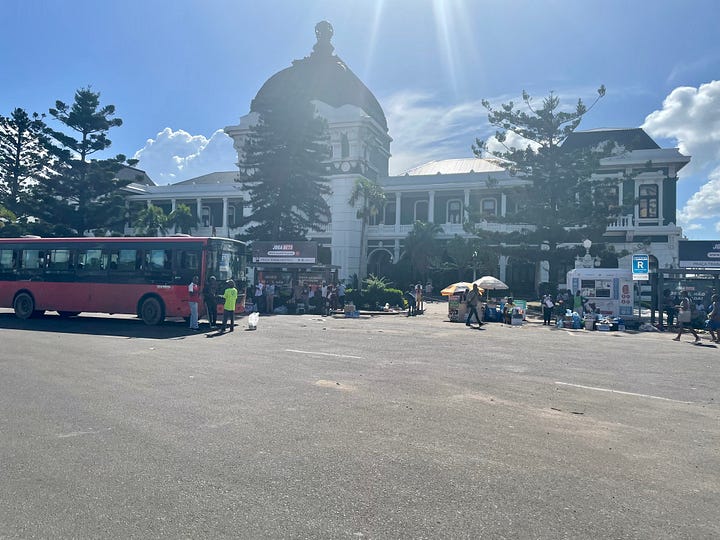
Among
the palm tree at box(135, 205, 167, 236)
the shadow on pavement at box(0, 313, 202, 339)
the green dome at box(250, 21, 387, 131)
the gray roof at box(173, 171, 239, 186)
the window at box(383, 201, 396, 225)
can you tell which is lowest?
the shadow on pavement at box(0, 313, 202, 339)

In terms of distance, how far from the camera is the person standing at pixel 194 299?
1686 cm

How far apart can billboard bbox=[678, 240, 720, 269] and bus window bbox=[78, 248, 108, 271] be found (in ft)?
81.2

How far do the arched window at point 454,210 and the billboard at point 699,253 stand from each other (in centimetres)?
2655

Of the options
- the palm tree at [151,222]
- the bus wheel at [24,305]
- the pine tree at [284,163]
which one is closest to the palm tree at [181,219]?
the palm tree at [151,222]

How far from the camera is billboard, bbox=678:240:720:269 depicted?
2608cm

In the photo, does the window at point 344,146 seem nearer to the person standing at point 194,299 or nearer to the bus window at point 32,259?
the bus window at point 32,259

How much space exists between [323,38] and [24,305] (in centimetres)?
4713

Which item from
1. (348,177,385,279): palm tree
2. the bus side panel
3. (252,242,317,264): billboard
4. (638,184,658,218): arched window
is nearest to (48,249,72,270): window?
the bus side panel

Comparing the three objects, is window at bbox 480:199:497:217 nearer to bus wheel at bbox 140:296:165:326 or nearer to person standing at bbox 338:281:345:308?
person standing at bbox 338:281:345:308

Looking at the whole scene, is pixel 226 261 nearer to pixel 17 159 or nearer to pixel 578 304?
pixel 578 304

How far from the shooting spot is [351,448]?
5.48 metres

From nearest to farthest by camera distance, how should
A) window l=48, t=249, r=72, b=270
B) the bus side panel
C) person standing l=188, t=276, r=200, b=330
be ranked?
person standing l=188, t=276, r=200, b=330, the bus side panel, window l=48, t=249, r=72, b=270

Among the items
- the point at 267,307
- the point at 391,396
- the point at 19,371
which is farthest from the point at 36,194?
the point at 391,396

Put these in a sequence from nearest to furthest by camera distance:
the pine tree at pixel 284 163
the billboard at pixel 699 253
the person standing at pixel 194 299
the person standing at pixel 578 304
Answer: the person standing at pixel 194 299 < the person standing at pixel 578 304 < the billboard at pixel 699 253 < the pine tree at pixel 284 163
